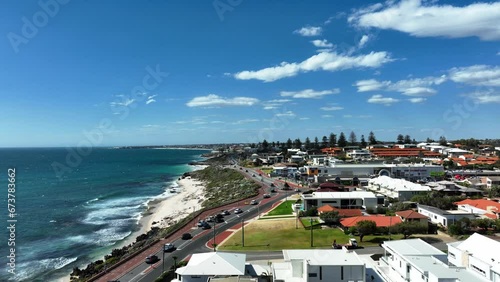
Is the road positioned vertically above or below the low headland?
above

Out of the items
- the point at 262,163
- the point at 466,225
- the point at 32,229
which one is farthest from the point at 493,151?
the point at 32,229

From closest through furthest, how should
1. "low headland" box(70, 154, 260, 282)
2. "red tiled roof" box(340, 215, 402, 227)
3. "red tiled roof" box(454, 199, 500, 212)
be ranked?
1. "low headland" box(70, 154, 260, 282)
2. "red tiled roof" box(340, 215, 402, 227)
3. "red tiled roof" box(454, 199, 500, 212)

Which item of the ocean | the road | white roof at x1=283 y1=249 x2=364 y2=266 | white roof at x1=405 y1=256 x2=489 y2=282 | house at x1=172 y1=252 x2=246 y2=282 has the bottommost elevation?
the ocean

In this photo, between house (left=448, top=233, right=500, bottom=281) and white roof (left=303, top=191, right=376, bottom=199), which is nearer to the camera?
house (left=448, top=233, right=500, bottom=281)

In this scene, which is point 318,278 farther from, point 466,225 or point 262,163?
point 262,163

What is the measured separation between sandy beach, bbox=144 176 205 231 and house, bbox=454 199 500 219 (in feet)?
139

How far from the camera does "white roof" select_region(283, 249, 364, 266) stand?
79.3 ft

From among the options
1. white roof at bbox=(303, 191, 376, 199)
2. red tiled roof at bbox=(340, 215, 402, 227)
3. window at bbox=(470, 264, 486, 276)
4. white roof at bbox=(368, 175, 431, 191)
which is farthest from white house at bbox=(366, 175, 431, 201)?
window at bbox=(470, 264, 486, 276)

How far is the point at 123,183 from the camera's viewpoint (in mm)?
107500

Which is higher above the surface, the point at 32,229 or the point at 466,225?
the point at 466,225

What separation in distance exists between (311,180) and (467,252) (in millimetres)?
59243

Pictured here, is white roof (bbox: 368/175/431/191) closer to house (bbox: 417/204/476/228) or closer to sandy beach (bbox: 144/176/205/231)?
house (bbox: 417/204/476/228)

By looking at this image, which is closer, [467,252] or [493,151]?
[467,252]

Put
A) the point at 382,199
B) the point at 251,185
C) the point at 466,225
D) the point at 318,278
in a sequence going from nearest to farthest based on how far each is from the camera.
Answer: the point at 318,278 < the point at 466,225 < the point at 382,199 < the point at 251,185
